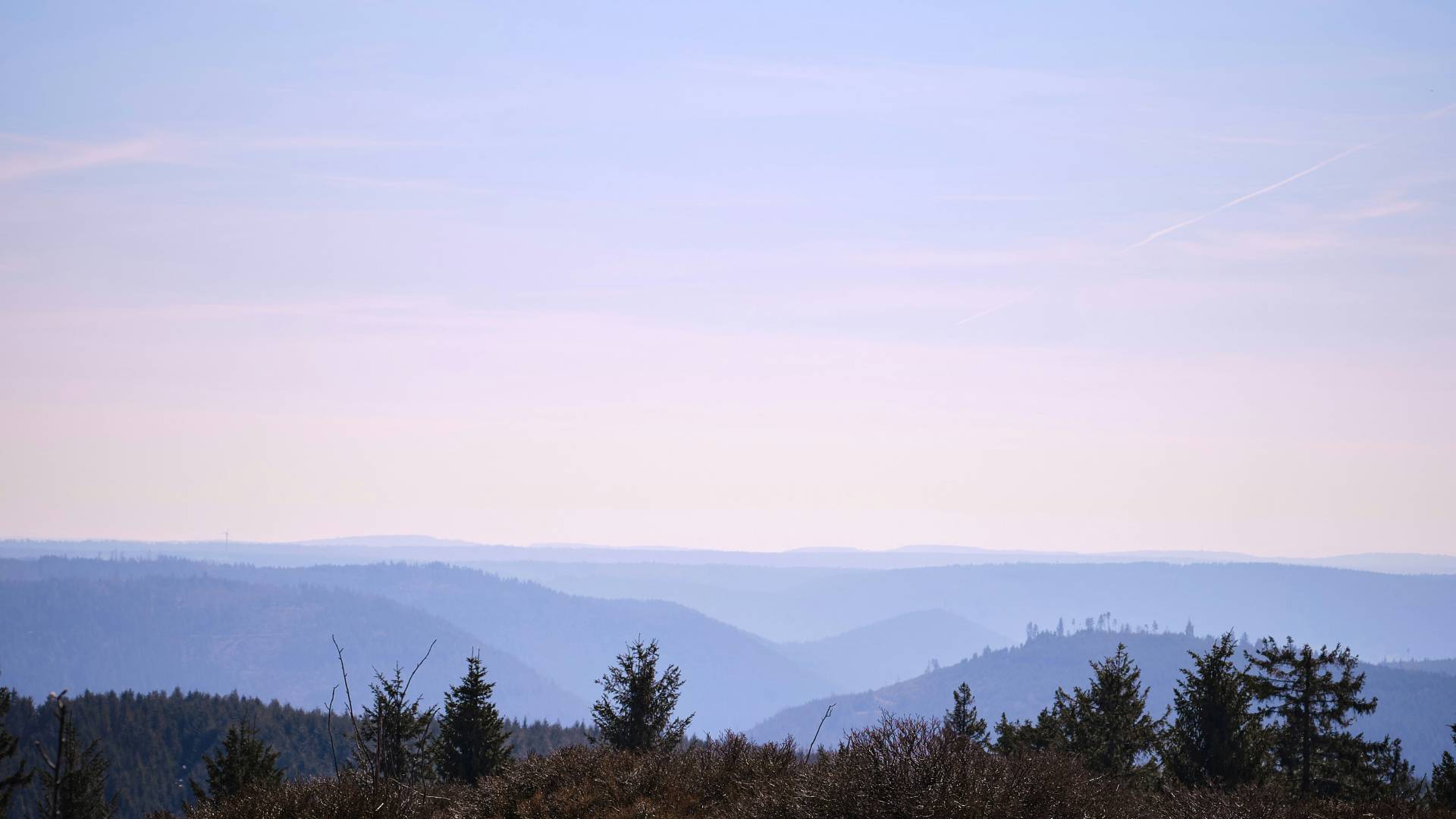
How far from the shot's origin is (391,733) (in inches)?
779

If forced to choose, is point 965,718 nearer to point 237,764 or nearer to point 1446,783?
point 1446,783

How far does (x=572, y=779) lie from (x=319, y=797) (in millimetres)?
7719

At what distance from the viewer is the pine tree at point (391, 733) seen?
1464 centimetres

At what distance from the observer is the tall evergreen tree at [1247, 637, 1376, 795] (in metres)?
34.6

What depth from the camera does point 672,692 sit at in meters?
42.9

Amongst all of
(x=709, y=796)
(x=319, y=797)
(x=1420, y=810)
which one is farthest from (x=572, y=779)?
(x=1420, y=810)

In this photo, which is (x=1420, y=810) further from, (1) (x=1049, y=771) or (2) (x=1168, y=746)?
(2) (x=1168, y=746)

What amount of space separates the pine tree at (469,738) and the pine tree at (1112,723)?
21.5 metres

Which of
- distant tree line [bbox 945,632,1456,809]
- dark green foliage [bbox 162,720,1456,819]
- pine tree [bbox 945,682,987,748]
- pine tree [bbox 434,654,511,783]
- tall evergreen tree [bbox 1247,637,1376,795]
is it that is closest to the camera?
dark green foliage [bbox 162,720,1456,819]

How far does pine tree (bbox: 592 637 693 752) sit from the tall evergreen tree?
20.6m

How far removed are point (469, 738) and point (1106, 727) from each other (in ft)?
79.3

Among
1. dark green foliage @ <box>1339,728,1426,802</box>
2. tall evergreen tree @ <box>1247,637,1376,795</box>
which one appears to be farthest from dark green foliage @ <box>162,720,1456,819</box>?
tall evergreen tree @ <box>1247,637,1376,795</box>

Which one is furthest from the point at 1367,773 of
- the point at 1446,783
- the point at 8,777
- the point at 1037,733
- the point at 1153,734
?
the point at 8,777

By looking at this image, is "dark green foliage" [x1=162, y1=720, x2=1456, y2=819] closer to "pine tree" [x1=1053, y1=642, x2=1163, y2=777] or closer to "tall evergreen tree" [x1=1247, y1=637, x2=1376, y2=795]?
"tall evergreen tree" [x1=1247, y1=637, x2=1376, y2=795]
